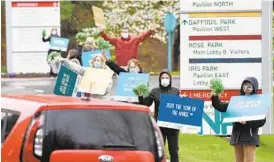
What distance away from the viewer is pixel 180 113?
13.1 meters

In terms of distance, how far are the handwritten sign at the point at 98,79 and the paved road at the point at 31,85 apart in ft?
34.5

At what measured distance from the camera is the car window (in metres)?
9.30

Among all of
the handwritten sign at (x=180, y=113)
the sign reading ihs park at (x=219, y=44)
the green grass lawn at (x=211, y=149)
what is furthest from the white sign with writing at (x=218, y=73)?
the handwritten sign at (x=180, y=113)

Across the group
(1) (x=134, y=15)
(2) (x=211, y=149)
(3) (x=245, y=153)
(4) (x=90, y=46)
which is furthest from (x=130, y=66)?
(1) (x=134, y=15)

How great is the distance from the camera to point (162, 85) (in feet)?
42.9

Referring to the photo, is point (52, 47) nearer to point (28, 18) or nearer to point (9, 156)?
point (28, 18)

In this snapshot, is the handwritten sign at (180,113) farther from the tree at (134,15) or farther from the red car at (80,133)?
the tree at (134,15)

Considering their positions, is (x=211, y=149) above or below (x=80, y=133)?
below

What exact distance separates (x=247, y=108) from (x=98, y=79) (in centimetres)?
281

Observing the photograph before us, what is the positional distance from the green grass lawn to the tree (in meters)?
25.5

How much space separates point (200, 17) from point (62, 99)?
7.32 meters

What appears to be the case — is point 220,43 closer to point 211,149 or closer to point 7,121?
point 211,149

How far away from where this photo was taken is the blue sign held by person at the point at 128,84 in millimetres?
14273

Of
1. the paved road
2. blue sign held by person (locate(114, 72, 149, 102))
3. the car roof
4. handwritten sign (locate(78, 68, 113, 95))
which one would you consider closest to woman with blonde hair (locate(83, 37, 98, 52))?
blue sign held by person (locate(114, 72, 149, 102))
